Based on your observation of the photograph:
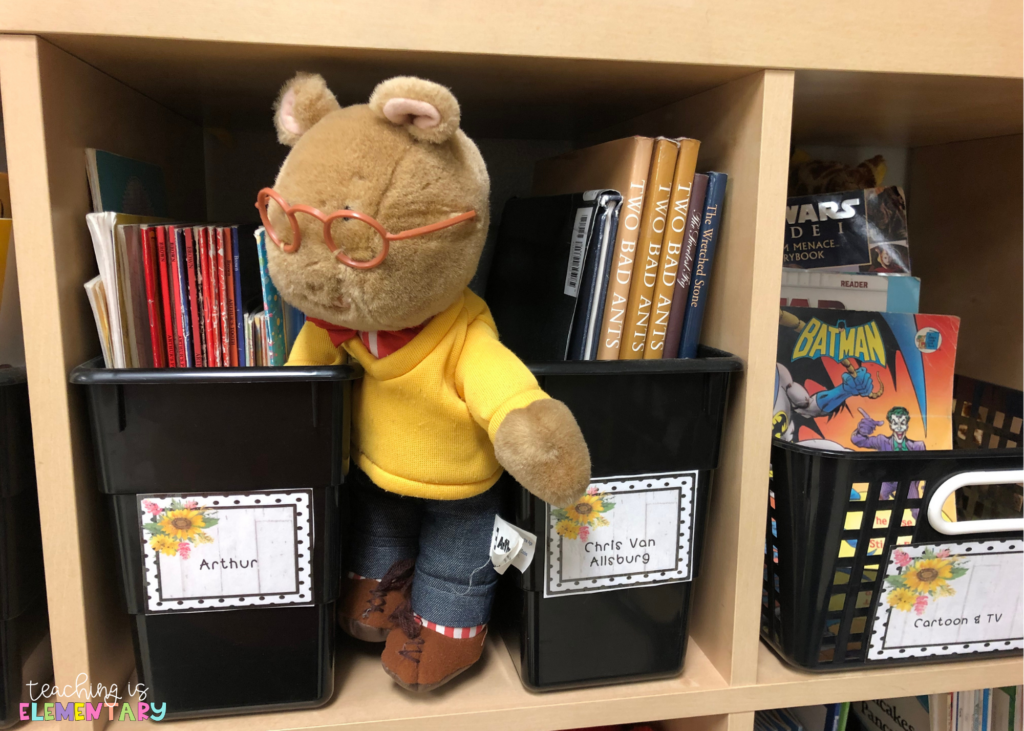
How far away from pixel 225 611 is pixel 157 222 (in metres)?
0.37

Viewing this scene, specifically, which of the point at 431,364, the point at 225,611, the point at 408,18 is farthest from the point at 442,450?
the point at 408,18

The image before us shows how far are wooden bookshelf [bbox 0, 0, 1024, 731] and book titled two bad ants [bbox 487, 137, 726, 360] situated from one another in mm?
32

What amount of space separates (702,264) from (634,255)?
0.25 feet

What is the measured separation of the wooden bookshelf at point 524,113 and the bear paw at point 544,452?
0.65ft

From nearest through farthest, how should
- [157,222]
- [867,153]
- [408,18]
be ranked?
A: [408,18] → [157,222] → [867,153]

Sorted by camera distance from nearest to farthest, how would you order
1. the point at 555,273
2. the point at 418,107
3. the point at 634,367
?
the point at 418,107 < the point at 634,367 < the point at 555,273

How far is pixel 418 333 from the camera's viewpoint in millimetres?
594

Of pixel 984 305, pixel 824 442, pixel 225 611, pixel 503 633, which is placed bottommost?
pixel 503 633

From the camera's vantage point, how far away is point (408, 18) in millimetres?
539

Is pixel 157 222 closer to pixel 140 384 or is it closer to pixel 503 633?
pixel 140 384

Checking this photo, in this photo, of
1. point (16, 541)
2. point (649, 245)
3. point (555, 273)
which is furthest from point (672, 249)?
point (16, 541)

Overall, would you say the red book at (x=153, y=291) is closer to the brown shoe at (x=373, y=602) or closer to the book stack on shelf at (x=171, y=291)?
the book stack on shelf at (x=171, y=291)

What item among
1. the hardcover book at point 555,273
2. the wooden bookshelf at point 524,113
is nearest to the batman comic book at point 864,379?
the wooden bookshelf at point 524,113

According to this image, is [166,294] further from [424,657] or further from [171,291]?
[424,657]
